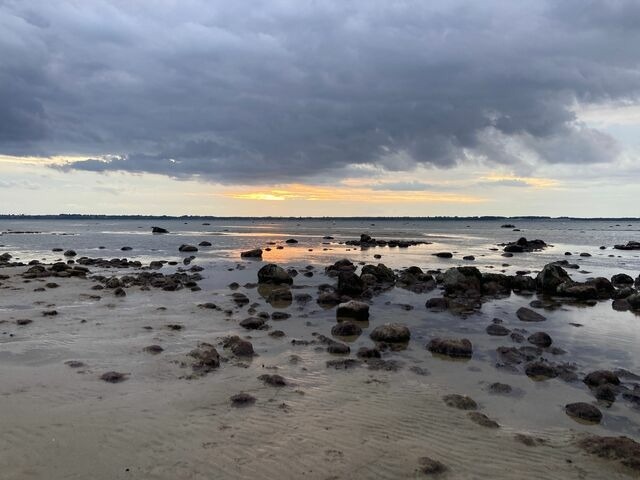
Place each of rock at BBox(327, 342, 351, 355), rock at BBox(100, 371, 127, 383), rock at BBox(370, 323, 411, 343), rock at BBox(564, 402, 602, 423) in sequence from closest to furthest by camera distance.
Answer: rock at BBox(564, 402, 602, 423) → rock at BBox(100, 371, 127, 383) → rock at BBox(327, 342, 351, 355) → rock at BBox(370, 323, 411, 343)

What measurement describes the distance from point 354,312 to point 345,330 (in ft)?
9.22

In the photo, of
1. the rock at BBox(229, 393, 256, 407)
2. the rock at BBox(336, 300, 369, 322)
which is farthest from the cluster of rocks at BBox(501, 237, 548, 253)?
the rock at BBox(229, 393, 256, 407)

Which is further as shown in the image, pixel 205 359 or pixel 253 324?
pixel 253 324

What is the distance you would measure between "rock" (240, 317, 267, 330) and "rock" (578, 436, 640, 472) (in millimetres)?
11376

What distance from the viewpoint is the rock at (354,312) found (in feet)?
65.8

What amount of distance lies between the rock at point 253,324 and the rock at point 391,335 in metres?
4.19

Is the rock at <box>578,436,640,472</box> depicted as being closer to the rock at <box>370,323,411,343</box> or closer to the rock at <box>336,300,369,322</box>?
the rock at <box>370,323,411,343</box>

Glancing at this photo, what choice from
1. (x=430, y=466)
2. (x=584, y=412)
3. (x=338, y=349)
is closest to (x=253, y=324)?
(x=338, y=349)

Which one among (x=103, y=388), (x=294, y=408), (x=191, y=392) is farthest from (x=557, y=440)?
(x=103, y=388)

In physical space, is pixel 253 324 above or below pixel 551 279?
below

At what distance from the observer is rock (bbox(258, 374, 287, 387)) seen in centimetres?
1168

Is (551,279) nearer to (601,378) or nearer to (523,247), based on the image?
(601,378)

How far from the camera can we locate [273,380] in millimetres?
11789

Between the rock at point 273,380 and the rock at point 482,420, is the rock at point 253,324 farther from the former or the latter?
the rock at point 482,420
